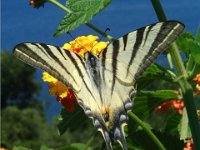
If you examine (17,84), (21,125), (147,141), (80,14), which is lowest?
(21,125)

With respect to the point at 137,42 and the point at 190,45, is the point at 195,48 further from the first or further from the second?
the point at 137,42

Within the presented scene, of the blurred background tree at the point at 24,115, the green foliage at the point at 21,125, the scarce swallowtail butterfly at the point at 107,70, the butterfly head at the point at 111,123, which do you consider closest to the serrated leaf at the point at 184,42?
the scarce swallowtail butterfly at the point at 107,70

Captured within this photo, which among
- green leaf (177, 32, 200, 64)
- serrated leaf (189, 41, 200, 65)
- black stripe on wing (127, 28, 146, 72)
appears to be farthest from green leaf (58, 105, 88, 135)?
serrated leaf (189, 41, 200, 65)

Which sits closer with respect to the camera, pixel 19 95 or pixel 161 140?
pixel 161 140

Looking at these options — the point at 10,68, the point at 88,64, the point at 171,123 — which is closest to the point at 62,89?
the point at 88,64

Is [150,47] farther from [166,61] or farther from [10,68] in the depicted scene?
[10,68]

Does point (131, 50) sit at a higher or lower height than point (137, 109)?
higher

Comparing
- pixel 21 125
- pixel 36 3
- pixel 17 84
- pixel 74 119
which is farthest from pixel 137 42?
pixel 17 84

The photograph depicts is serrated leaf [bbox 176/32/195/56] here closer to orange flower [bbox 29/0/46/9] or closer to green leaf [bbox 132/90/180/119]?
green leaf [bbox 132/90/180/119]
